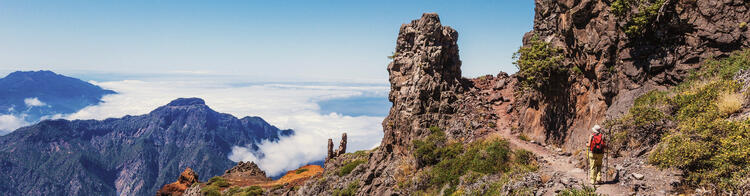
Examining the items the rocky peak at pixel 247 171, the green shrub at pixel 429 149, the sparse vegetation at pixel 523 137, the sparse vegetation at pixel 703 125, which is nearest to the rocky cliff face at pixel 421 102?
the green shrub at pixel 429 149

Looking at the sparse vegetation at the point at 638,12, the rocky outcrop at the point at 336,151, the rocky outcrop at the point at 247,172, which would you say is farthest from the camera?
the rocky outcrop at the point at 247,172

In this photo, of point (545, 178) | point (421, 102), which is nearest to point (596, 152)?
point (545, 178)

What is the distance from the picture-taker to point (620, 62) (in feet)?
56.2

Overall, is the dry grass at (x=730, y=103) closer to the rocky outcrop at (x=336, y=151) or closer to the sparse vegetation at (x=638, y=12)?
the sparse vegetation at (x=638, y=12)

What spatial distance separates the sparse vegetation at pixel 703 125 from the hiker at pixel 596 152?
1.63 metres

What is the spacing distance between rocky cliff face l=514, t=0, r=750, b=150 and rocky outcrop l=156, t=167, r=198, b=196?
177 ft

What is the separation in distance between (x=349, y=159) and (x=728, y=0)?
34.8 m

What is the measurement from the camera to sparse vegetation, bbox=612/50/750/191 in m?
9.14

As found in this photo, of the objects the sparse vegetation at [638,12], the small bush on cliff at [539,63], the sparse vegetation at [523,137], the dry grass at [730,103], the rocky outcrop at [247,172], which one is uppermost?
the sparse vegetation at [638,12]

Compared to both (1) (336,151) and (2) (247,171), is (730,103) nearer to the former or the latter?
(1) (336,151)

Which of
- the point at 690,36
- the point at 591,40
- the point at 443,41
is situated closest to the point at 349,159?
the point at 443,41

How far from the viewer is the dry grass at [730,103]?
11.1 meters

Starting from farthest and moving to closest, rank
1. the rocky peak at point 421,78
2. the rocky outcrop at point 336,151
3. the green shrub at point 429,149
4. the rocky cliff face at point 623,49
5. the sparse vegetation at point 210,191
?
the rocky outcrop at point 336,151 → the sparse vegetation at point 210,191 → the rocky peak at point 421,78 → the green shrub at point 429,149 → the rocky cliff face at point 623,49

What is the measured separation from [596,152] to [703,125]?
323 cm
